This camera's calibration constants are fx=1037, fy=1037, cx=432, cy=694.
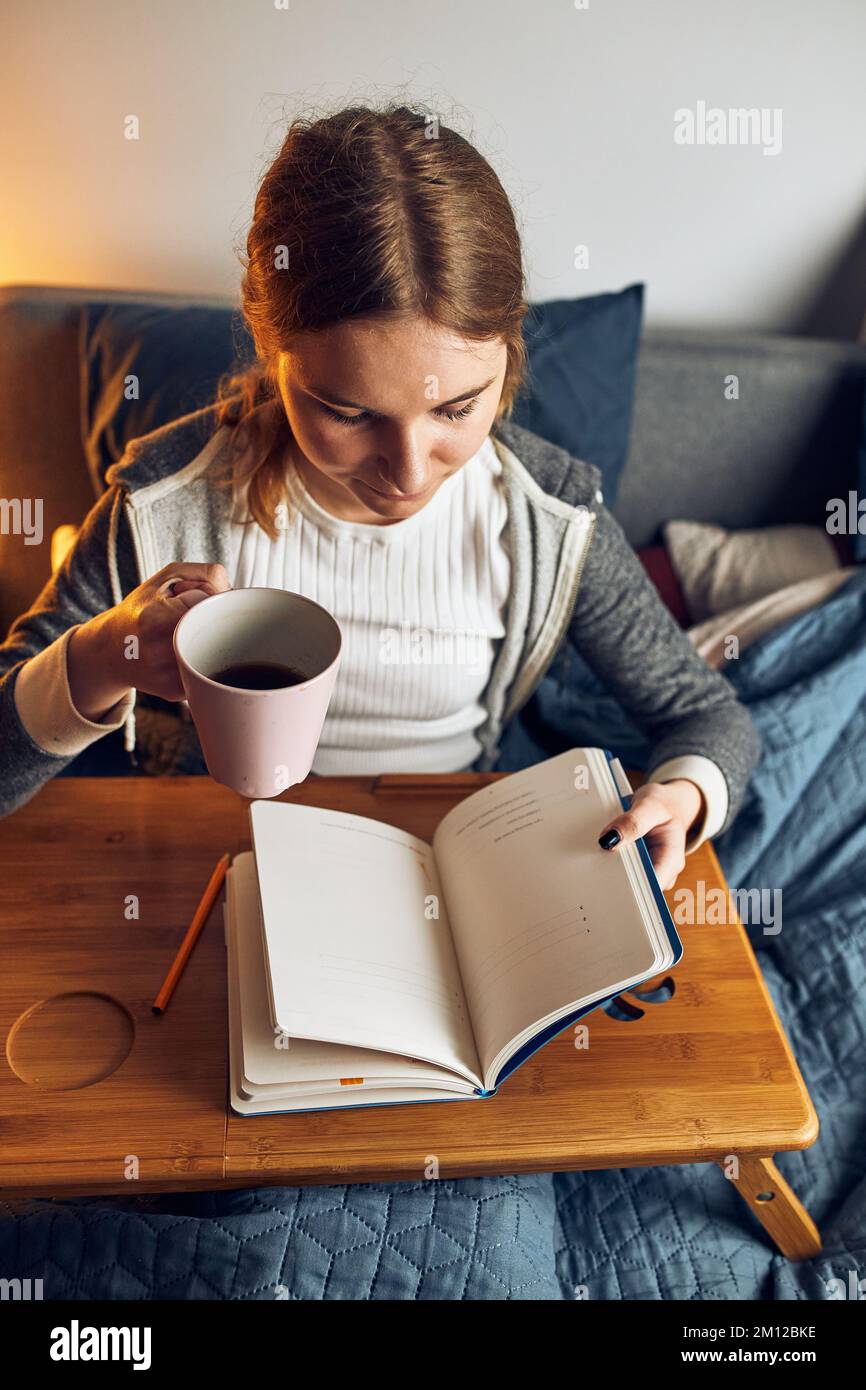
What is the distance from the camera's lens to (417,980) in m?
0.85

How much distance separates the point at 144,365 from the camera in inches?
56.9

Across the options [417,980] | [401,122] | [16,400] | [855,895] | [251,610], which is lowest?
[855,895]

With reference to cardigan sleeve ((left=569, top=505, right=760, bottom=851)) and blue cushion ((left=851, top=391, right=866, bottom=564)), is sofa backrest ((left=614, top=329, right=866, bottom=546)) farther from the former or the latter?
cardigan sleeve ((left=569, top=505, right=760, bottom=851))

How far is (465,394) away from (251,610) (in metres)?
0.26

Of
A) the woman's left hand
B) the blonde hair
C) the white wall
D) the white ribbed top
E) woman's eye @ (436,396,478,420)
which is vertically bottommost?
the woman's left hand

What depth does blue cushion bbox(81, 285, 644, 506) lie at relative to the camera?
4.74 ft

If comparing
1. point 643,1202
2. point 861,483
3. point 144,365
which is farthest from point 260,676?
point 861,483

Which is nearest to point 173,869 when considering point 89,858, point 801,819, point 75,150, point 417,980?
point 89,858

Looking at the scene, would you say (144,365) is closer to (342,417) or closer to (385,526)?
(385,526)

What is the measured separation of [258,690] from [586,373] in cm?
103

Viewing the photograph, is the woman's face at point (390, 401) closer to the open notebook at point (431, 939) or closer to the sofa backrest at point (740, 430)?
the open notebook at point (431, 939)

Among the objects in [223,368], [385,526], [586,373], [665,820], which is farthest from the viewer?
[586,373]

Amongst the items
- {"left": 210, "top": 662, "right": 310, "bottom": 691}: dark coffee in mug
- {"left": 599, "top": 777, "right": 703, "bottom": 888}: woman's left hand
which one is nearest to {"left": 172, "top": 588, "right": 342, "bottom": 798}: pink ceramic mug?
{"left": 210, "top": 662, "right": 310, "bottom": 691}: dark coffee in mug
